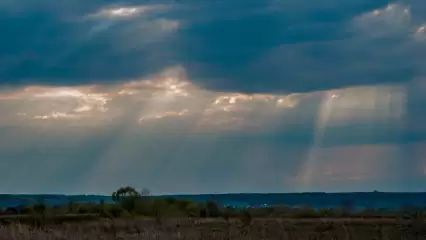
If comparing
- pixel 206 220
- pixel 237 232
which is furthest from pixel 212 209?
pixel 237 232

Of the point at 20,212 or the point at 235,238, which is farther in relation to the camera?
the point at 20,212

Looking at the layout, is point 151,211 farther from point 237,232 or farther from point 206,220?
point 237,232

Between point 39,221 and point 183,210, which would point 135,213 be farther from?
point 39,221

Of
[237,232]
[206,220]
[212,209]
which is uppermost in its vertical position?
[212,209]

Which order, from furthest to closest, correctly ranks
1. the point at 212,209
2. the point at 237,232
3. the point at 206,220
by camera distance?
the point at 212,209 → the point at 206,220 → the point at 237,232

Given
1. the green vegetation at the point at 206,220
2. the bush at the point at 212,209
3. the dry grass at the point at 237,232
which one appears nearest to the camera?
the dry grass at the point at 237,232

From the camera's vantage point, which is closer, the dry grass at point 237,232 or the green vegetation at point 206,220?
the dry grass at point 237,232

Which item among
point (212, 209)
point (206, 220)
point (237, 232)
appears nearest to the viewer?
point (237, 232)

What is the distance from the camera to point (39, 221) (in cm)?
4391

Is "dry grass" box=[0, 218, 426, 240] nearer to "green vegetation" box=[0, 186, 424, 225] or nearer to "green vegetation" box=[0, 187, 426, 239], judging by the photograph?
"green vegetation" box=[0, 187, 426, 239]

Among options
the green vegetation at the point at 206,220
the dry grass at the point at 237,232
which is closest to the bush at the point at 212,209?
the green vegetation at the point at 206,220

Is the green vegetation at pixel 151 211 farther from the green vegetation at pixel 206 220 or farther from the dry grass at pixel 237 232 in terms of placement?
the dry grass at pixel 237 232

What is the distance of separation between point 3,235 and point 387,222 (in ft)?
50.6

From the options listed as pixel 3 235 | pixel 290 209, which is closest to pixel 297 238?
pixel 3 235
